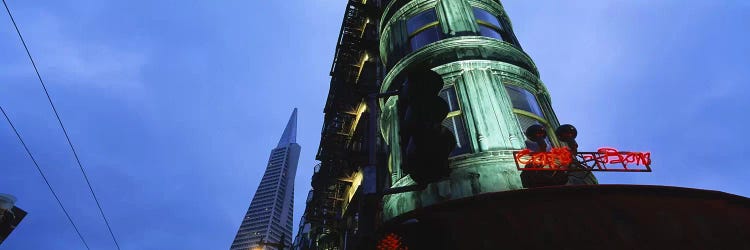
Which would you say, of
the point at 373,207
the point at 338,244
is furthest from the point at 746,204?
the point at 338,244

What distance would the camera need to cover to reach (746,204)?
6441 mm

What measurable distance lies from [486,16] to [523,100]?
413 cm

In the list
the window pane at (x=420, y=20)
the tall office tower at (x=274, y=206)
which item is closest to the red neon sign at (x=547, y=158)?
the window pane at (x=420, y=20)

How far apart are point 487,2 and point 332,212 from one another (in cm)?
1088

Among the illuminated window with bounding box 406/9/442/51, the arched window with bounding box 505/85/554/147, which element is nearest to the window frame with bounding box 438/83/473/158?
the arched window with bounding box 505/85/554/147

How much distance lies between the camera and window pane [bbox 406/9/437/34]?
13.4 metres

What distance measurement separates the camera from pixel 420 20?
44.8 ft

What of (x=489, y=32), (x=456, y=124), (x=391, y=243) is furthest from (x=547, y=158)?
(x=489, y=32)

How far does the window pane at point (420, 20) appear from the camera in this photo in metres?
13.4

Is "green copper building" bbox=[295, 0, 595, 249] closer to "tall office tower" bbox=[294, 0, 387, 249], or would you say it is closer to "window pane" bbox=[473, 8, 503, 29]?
"window pane" bbox=[473, 8, 503, 29]

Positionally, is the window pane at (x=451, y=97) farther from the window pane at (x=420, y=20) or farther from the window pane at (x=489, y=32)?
the window pane at (x=420, y=20)

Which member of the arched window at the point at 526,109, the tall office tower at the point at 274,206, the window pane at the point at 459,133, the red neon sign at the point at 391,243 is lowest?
the red neon sign at the point at 391,243

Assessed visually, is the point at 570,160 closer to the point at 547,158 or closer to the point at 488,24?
the point at 547,158

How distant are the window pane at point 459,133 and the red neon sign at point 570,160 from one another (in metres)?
1.35
